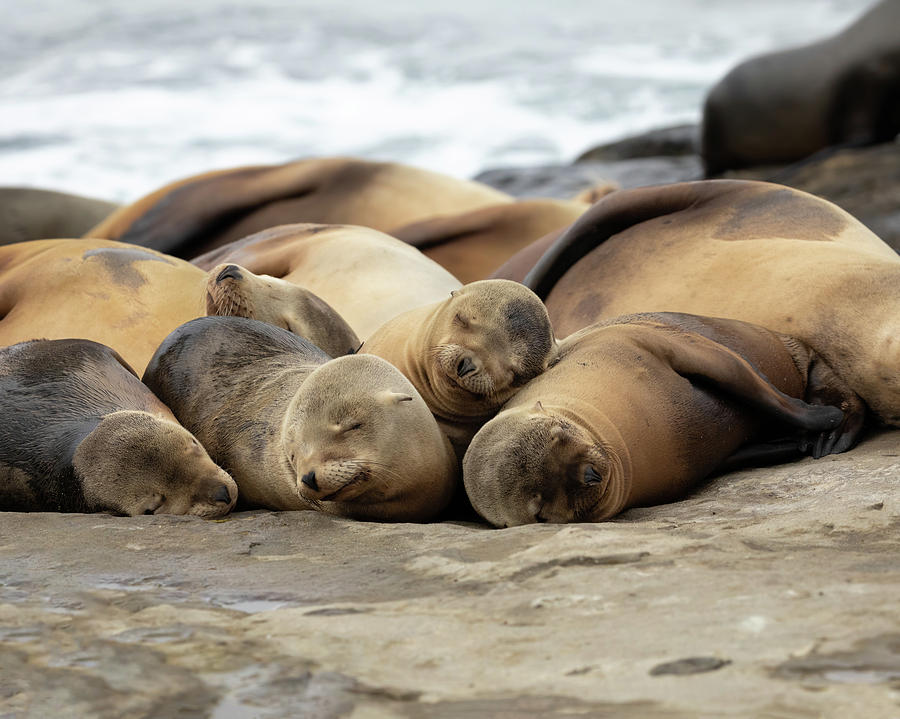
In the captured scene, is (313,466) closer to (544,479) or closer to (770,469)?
(544,479)

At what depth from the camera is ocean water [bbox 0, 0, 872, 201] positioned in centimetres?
1938

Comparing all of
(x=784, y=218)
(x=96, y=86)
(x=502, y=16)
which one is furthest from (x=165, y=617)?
(x=502, y=16)

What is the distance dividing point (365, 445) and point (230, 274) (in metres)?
1.44

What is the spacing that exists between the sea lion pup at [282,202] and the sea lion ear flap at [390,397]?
3.68 m

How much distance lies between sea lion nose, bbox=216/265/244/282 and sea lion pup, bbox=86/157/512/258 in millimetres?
2329

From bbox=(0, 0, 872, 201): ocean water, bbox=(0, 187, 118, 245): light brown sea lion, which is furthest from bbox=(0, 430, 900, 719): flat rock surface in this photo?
bbox=(0, 0, 872, 201): ocean water

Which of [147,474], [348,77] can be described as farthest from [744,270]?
[348,77]

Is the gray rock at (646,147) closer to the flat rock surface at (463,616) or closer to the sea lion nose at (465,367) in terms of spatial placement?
the sea lion nose at (465,367)

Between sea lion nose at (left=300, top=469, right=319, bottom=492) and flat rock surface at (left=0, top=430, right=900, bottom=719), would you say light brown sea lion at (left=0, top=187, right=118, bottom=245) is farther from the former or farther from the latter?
sea lion nose at (left=300, top=469, right=319, bottom=492)

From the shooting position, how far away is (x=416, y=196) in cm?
700

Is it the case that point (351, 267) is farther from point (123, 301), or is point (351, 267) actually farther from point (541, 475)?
point (541, 475)

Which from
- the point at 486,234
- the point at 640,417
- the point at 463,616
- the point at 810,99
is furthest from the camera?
the point at 810,99

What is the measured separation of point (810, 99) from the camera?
11.1 metres

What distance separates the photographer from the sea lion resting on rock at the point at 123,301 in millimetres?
4352
